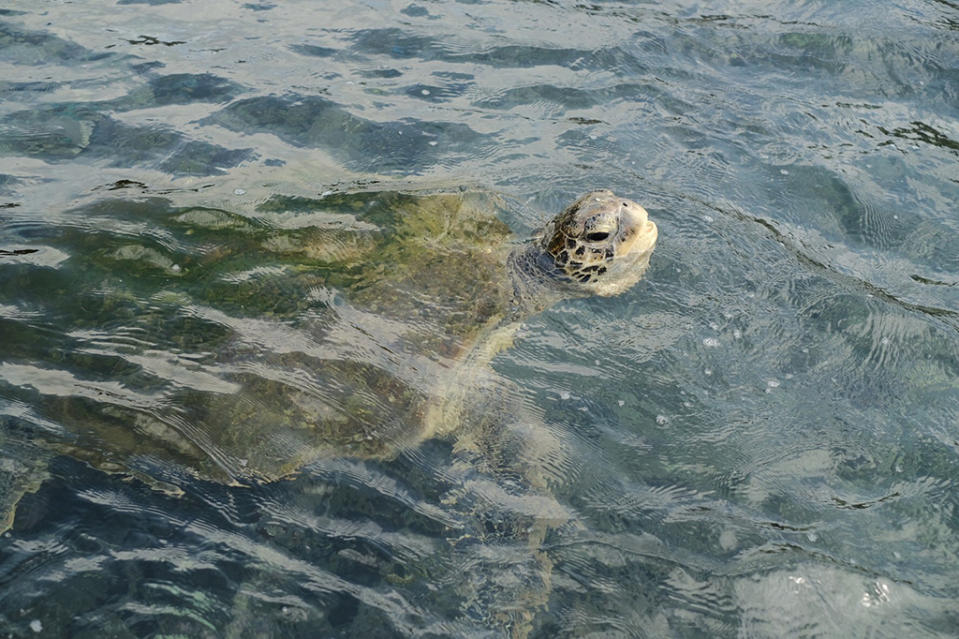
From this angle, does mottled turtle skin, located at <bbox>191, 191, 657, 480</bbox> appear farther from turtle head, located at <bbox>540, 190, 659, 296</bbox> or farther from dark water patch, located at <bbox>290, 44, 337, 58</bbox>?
dark water patch, located at <bbox>290, 44, 337, 58</bbox>

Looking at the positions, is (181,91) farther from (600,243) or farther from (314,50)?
(600,243)

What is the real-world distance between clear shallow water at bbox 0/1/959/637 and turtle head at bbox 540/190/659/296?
254 millimetres

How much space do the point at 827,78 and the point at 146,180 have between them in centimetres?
609

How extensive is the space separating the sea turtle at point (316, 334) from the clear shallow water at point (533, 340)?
3 centimetres

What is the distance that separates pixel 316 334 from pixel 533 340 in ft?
4.40

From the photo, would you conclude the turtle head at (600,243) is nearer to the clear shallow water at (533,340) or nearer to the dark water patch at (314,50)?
the clear shallow water at (533,340)

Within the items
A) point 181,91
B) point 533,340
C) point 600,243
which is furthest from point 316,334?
point 181,91

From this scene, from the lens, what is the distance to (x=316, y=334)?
3.94 m

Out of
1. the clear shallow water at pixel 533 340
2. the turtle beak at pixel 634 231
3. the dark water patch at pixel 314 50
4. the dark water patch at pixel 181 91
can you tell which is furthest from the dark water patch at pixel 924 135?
the dark water patch at pixel 181 91

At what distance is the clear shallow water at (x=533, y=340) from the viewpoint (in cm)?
319

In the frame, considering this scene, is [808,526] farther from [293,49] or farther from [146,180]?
[293,49]

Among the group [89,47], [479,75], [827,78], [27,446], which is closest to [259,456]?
[27,446]

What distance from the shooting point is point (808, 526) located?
135 inches

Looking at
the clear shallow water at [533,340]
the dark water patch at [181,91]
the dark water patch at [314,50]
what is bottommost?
the clear shallow water at [533,340]
